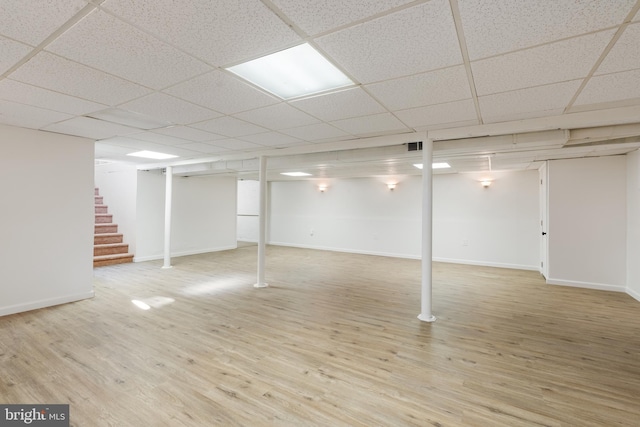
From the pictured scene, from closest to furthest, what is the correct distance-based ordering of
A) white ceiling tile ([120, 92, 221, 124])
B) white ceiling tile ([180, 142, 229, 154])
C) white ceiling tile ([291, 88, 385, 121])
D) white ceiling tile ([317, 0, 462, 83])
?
white ceiling tile ([317, 0, 462, 83])
white ceiling tile ([291, 88, 385, 121])
white ceiling tile ([120, 92, 221, 124])
white ceiling tile ([180, 142, 229, 154])

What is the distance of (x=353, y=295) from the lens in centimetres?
471

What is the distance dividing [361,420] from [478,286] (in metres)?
4.31

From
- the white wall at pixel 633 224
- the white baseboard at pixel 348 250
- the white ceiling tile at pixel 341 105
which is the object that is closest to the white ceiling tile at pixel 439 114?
the white ceiling tile at pixel 341 105

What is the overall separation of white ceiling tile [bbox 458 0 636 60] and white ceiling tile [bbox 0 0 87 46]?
→ 196 centimetres

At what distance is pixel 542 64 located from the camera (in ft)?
6.35

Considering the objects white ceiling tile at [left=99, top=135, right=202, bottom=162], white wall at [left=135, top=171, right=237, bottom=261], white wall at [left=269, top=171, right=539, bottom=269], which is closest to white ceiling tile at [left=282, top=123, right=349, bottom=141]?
white ceiling tile at [left=99, top=135, right=202, bottom=162]

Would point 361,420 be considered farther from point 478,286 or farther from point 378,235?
point 378,235

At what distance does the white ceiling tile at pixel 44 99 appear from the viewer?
7.96 feet

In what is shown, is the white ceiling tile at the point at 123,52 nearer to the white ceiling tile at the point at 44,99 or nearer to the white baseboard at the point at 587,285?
the white ceiling tile at the point at 44,99

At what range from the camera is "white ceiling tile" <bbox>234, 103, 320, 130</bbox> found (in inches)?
115

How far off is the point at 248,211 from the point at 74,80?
9.50 m

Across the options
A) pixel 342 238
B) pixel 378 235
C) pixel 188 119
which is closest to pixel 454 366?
pixel 188 119

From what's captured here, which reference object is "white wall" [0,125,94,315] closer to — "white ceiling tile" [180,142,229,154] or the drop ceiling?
the drop ceiling

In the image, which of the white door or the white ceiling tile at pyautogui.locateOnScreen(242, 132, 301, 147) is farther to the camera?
the white door
